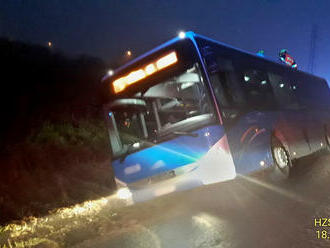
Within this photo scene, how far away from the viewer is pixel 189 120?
6.07 meters

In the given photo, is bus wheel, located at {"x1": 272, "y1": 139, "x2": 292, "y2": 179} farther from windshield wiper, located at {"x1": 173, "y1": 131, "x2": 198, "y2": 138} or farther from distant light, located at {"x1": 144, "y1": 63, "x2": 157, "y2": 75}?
distant light, located at {"x1": 144, "y1": 63, "x2": 157, "y2": 75}

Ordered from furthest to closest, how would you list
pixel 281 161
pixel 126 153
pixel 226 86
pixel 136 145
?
1. pixel 281 161
2. pixel 126 153
3. pixel 136 145
4. pixel 226 86

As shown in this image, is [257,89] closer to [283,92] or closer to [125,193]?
[283,92]

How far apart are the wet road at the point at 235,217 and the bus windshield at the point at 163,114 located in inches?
63.2

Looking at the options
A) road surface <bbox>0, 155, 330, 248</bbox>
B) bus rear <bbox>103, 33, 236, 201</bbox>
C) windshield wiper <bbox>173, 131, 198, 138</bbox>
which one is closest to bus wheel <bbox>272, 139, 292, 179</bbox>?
road surface <bbox>0, 155, 330, 248</bbox>

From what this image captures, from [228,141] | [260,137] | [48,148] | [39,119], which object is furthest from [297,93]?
[39,119]

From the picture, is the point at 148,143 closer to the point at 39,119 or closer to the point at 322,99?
the point at 322,99

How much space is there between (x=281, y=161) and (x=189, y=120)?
334cm

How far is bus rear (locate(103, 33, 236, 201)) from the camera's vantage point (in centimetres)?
577

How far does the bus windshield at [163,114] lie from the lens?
595 centimetres

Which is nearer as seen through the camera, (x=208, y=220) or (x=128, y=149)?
(x=208, y=220)

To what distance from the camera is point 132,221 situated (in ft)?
22.1

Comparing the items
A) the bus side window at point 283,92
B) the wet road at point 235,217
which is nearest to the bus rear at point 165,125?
the wet road at point 235,217

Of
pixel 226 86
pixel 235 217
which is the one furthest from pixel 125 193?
pixel 226 86
